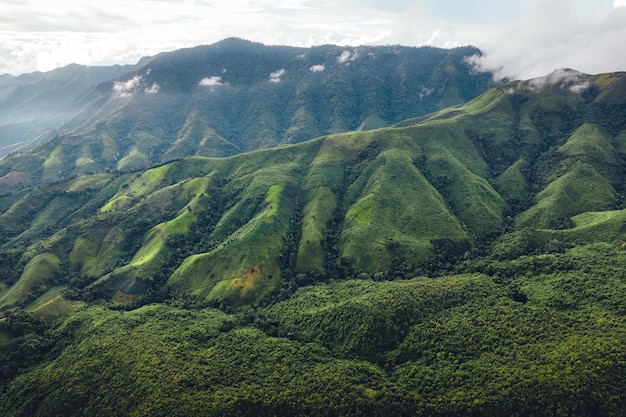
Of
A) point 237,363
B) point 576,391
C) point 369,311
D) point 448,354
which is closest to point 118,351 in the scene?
point 237,363

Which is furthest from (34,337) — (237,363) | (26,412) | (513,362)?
(513,362)

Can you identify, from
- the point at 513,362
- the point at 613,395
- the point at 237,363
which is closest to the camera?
the point at 613,395

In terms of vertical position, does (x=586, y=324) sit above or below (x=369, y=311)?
above

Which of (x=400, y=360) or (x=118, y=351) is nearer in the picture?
(x=400, y=360)

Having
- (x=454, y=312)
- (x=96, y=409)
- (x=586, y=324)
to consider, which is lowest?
(x=96, y=409)

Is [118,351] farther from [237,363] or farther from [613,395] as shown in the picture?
[613,395]

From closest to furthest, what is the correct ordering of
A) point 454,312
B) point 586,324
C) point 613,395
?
point 613,395 < point 586,324 < point 454,312

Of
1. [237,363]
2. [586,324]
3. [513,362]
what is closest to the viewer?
[513,362]

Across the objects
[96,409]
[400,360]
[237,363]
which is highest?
[400,360]

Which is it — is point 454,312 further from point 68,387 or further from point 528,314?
point 68,387

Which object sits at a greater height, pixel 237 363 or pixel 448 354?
pixel 448 354
